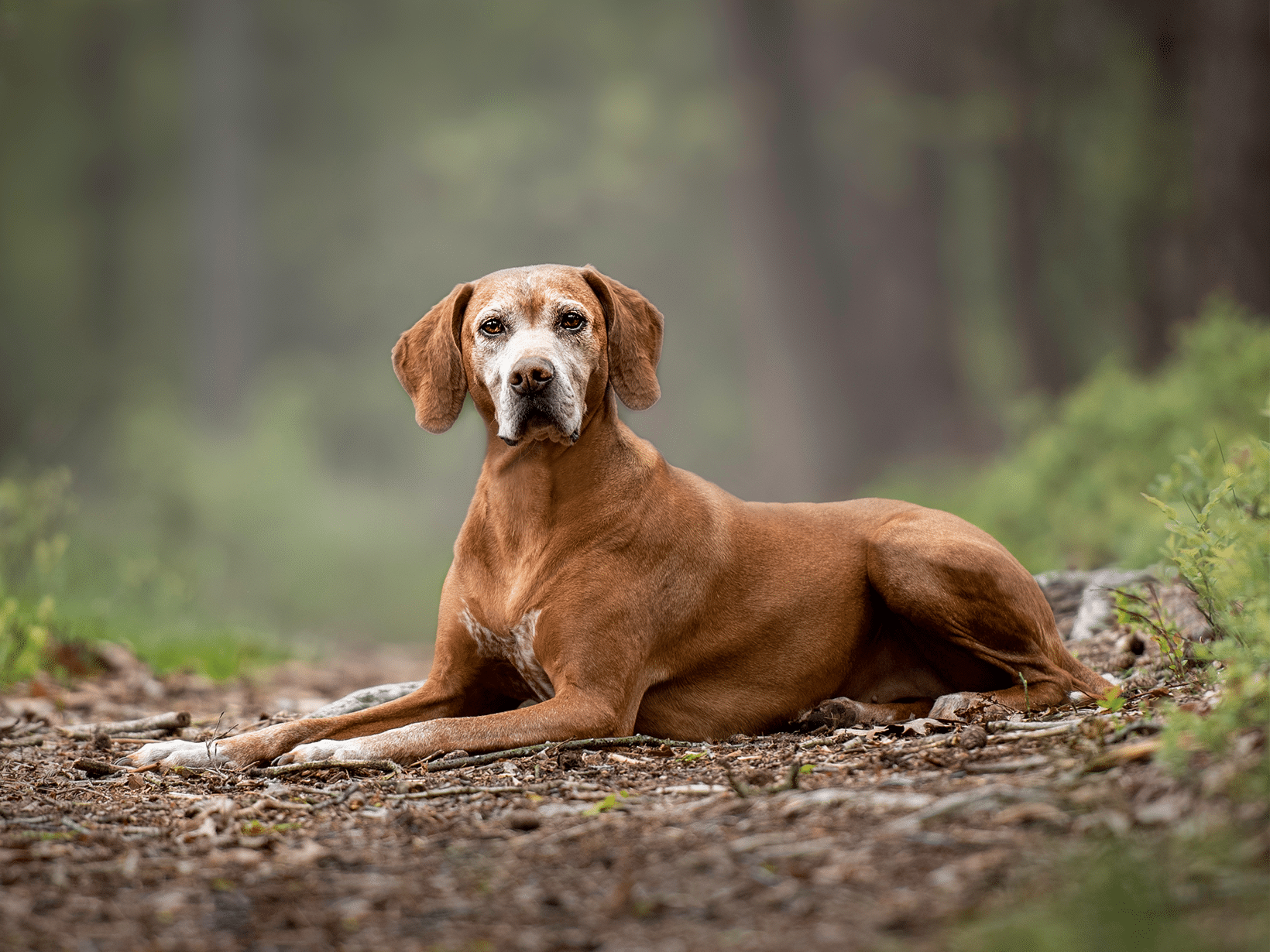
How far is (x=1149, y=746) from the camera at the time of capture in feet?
8.52

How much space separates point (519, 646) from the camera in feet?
13.7

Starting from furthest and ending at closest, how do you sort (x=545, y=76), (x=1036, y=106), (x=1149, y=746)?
(x=545, y=76) < (x=1036, y=106) < (x=1149, y=746)

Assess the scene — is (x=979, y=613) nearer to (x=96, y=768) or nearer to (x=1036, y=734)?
(x=1036, y=734)

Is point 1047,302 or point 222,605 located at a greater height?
point 1047,302

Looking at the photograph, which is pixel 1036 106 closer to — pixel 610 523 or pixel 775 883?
pixel 610 523

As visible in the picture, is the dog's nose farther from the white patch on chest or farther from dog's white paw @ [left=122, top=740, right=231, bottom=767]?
dog's white paw @ [left=122, top=740, right=231, bottom=767]

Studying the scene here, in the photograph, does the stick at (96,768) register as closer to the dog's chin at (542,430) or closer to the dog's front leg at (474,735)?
the dog's front leg at (474,735)

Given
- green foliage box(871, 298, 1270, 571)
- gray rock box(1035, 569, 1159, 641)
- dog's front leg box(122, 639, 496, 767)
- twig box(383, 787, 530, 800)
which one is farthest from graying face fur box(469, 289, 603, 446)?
green foliage box(871, 298, 1270, 571)

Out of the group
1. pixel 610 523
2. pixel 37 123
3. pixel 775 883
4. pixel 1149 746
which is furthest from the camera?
pixel 37 123

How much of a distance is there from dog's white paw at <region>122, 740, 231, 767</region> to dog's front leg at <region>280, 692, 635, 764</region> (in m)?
0.29

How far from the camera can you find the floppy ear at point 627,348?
4512 mm

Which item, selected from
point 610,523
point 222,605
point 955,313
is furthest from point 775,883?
point 955,313

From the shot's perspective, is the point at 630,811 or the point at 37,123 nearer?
the point at 630,811

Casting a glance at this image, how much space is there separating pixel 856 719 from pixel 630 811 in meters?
1.70
